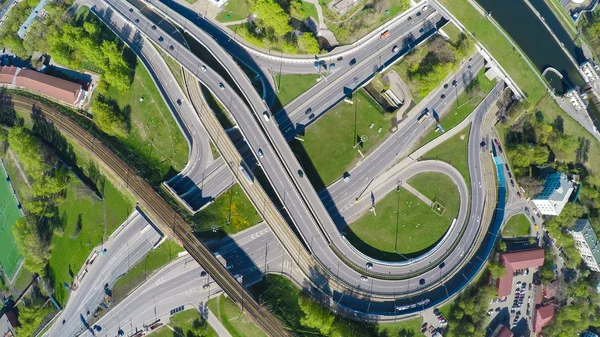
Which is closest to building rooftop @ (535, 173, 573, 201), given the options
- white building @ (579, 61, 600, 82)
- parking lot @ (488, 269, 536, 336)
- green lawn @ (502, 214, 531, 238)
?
green lawn @ (502, 214, 531, 238)

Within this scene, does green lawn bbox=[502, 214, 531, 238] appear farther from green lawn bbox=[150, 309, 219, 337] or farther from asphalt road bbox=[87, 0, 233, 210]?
green lawn bbox=[150, 309, 219, 337]

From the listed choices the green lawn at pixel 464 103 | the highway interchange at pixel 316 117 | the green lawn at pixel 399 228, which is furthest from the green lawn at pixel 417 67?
the green lawn at pixel 399 228

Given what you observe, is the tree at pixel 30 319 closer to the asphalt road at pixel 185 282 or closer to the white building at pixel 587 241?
the asphalt road at pixel 185 282

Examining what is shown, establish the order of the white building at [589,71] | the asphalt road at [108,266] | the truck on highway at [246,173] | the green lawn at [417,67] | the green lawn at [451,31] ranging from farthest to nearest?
the white building at [589,71]
the green lawn at [451,31]
the green lawn at [417,67]
the asphalt road at [108,266]
the truck on highway at [246,173]

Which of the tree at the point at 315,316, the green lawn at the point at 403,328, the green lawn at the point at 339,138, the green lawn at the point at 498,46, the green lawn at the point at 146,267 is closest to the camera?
the tree at the point at 315,316

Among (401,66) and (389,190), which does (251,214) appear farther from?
(401,66)

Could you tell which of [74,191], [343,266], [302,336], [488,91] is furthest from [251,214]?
[488,91]
